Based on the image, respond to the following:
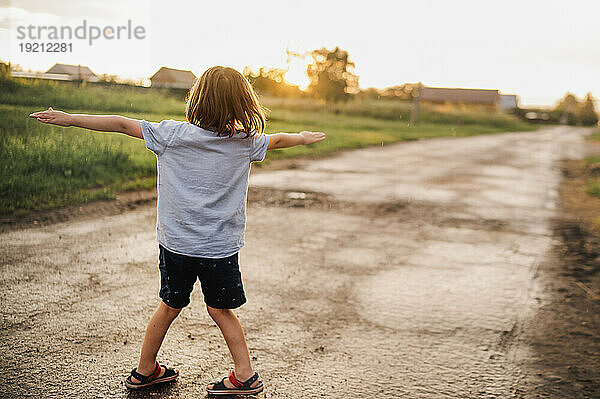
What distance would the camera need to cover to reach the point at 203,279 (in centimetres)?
271

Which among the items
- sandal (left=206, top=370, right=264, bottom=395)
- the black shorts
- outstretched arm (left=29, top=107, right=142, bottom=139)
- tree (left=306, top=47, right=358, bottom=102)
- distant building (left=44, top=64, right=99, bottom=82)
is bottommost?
sandal (left=206, top=370, right=264, bottom=395)

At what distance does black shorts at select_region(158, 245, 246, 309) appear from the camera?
266 centimetres

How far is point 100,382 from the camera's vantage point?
2.86 meters

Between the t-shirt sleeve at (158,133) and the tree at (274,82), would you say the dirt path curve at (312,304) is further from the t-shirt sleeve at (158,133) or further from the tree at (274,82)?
the tree at (274,82)

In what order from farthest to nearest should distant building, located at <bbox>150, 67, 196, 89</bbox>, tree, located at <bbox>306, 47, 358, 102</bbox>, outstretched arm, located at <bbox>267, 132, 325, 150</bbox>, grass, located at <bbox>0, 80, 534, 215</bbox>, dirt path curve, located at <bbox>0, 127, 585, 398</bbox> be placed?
tree, located at <bbox>306, 47, 358, 102</bbox> → distant building, located at <bbox>150, 67, 196, 89</bbox> → grass, located at <bbox>0, 80, 534, 215</bbox> → dirt path curve, located at <bbox>0, 127, 585, 398</bbox> → outstretched arm, located at <bbox>267, 132, 325, 150</bbox>

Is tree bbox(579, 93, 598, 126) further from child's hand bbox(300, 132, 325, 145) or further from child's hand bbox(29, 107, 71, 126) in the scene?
child's hand bbox(29, 107, 71, 126)

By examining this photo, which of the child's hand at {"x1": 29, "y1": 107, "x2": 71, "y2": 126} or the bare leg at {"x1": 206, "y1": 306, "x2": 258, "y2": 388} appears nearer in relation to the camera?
the child's hand at {"x1": 29, "y1": 107, "x2": 71, "y2": 126}

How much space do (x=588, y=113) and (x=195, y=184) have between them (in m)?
77.0

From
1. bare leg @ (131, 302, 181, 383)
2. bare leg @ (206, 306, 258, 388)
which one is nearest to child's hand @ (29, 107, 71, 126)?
bare leg @ (131, 302, 181, 383)

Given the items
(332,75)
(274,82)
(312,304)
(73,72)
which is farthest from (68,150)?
(332,75)

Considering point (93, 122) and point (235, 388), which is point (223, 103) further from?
point (235, 388)

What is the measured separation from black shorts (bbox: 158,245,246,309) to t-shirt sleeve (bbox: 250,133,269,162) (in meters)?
0.47

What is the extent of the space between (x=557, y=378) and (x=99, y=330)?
103 inches

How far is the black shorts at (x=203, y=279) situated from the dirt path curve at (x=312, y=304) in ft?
1.58
